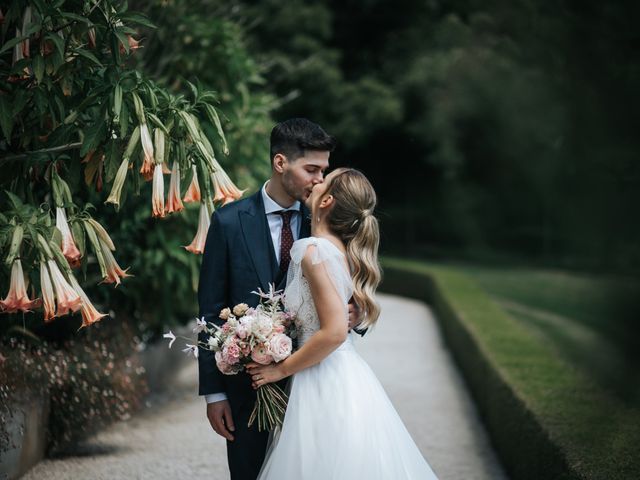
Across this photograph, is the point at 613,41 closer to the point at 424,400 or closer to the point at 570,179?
the point at 570,179

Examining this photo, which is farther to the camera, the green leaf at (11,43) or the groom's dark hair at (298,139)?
the green leaf at (11,43)

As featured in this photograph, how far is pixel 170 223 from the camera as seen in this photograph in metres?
6.30

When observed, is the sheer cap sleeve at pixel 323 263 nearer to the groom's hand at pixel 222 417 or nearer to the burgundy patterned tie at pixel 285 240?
the burgundy patterned tie at pixel 285 240

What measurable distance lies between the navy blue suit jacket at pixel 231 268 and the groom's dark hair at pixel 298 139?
0.84 feet

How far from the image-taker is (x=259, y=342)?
2.65m

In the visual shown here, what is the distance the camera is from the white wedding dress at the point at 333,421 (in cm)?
263

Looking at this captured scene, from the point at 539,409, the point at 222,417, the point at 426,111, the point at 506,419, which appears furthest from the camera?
the point at 426,111

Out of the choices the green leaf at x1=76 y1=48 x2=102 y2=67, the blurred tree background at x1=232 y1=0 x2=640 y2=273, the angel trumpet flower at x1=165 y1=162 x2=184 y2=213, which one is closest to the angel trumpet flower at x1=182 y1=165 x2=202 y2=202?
the angel trumpet flower at x1=165 y1=162 x2=184 y2=213

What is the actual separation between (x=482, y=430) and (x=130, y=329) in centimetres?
280

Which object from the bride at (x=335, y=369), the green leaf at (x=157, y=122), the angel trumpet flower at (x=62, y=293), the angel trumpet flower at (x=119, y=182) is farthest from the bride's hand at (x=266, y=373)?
the green leaf at (x=157, y=122)

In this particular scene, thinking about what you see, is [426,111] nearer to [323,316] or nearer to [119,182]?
[119,182]

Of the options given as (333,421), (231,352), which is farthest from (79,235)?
(333,421)

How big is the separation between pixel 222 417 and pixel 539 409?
238 centimetres

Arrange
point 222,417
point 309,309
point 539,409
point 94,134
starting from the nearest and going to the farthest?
1. point 309,309
2. point 222,417
3. point 94,134
4. point 539,409
